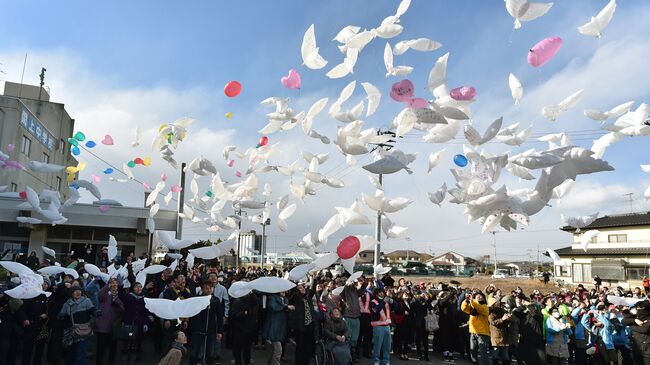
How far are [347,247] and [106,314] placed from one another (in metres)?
4.03

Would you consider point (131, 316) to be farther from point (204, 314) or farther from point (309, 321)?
point (309, 321)

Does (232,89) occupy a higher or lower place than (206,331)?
higher

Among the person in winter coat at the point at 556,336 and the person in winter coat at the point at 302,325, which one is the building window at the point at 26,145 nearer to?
the person in winter coat at the point at 302,325

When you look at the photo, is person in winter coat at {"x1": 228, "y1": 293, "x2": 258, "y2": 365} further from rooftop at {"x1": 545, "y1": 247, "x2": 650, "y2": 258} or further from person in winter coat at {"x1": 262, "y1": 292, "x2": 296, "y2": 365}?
rooftop at {"x1": 545, "y1": 247, "x2": 650, "y2": 258}

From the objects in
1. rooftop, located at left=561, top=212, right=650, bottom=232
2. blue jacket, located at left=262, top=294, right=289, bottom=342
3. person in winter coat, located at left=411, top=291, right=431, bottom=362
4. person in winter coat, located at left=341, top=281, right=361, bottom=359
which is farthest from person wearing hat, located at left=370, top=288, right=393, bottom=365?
rooftop, located at left=561, top=212, right=650, bottom=232

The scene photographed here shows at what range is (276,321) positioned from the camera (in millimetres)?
7844

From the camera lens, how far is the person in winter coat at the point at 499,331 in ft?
28.2

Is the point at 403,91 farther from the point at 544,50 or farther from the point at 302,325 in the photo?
the point at 302,325

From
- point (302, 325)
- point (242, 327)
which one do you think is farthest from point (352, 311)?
point (242, 327)

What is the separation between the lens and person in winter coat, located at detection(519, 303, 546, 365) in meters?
→ 8.59

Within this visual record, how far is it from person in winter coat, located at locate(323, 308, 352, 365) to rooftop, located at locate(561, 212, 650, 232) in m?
28.5

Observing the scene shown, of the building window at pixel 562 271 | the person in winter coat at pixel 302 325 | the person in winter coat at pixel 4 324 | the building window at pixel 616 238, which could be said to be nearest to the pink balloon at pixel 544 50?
the person in winter coat at pixel 302 325

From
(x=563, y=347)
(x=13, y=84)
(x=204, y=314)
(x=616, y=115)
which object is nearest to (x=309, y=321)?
(x=204, y=314)

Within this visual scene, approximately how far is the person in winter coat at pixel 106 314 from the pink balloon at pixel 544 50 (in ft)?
22.7
